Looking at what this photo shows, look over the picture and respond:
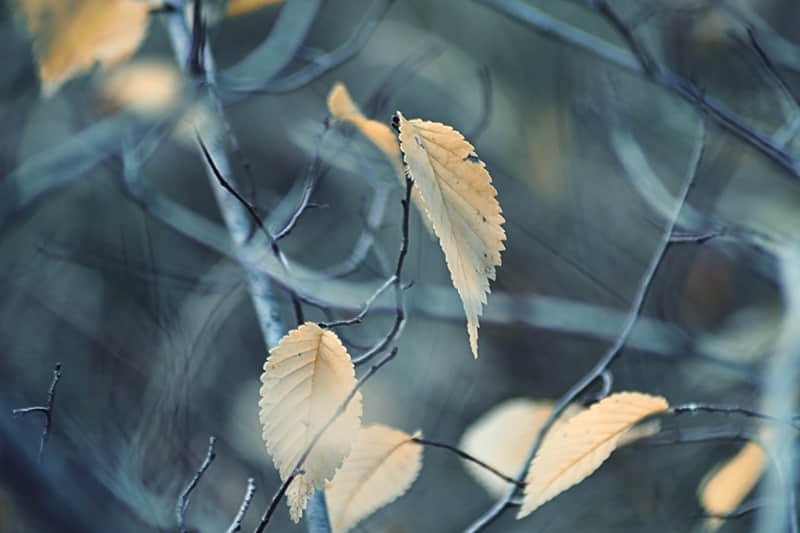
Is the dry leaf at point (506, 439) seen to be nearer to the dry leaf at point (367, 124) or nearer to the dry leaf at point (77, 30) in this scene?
the dry leaf at point (367, 124)

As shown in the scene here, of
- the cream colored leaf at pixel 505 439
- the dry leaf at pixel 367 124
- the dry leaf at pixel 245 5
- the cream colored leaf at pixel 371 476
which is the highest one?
the dry leaf at pixel 245 5

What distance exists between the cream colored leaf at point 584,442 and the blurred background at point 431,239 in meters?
0.39

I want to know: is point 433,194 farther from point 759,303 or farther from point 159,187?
point 159,187

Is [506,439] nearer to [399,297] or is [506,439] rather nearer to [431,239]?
[399,297]

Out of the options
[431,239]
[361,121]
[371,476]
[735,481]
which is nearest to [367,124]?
[361,121]

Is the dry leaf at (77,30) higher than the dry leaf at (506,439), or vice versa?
the dry leaf at (77,30)

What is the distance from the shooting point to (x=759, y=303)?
1872mm

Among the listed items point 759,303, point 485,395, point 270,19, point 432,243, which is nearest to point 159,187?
point 270,19

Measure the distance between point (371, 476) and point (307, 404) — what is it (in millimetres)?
140

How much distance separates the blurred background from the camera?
3.70 feet

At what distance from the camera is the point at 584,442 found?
55 centimetres

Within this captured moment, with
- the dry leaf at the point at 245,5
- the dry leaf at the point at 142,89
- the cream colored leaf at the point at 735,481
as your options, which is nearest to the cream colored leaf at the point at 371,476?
the cream colored leaf at the point at 735,481

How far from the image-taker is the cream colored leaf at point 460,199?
0.46m

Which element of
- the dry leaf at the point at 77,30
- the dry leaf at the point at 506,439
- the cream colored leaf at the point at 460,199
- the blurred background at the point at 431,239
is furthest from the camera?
the blurred background at the point at 431,239
